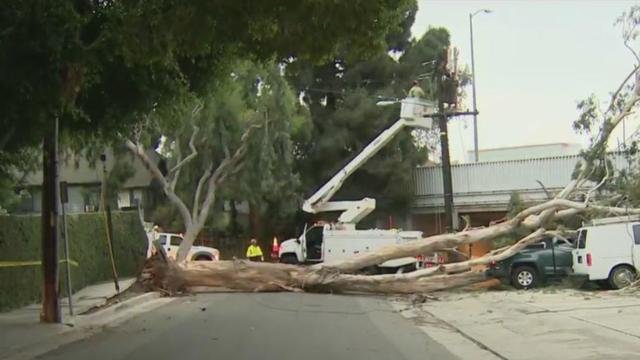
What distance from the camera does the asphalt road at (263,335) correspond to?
37.2ft

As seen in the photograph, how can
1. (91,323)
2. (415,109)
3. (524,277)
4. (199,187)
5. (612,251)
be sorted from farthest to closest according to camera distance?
(199,187) → (415,109) → (524,277) → (612,251) → (91,323)

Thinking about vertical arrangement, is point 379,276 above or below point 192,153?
below

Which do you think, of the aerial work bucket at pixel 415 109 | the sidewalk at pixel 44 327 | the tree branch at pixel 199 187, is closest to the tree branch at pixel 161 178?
the tree branch at pixel 199 187

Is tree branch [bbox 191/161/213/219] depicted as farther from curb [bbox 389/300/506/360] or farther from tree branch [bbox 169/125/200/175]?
curb [bbox 389/300/506/360]

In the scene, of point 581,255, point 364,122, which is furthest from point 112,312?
point 364,122

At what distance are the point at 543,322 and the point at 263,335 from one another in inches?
213

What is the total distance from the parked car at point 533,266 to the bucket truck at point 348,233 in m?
4.54

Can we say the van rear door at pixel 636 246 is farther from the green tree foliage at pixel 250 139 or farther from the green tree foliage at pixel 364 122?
the green tree foliage at pixel 364 122

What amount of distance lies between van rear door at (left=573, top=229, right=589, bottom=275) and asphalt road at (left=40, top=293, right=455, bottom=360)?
6027mm

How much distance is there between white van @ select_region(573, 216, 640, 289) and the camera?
20719 mm

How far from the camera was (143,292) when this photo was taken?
2250cm

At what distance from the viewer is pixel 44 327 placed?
14273 millimetres

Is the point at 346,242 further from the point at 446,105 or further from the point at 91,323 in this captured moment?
the point at 91,323

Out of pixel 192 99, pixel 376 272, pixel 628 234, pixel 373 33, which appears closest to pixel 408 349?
pixel 373 33
